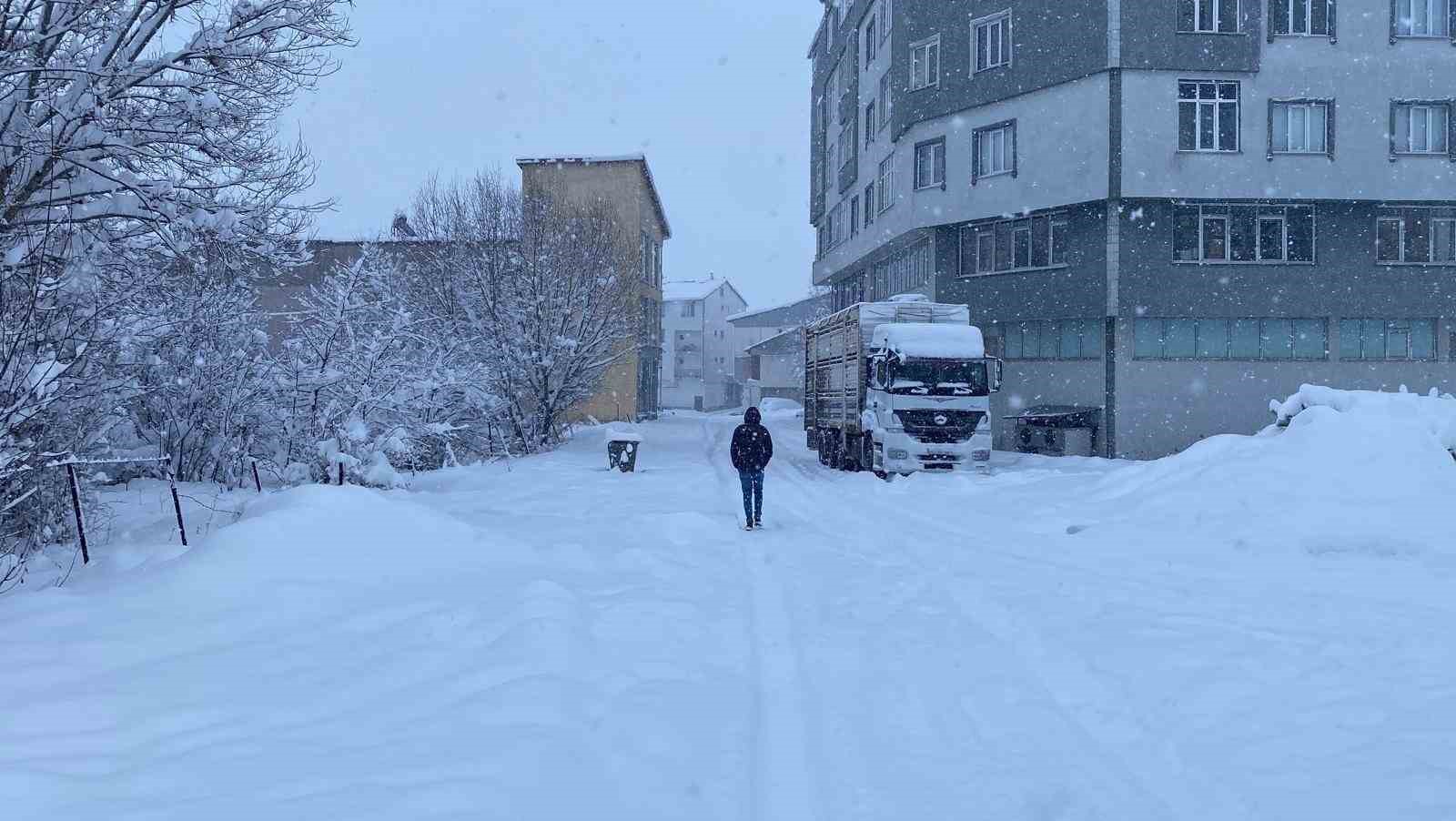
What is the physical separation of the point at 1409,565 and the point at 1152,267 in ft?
68.2

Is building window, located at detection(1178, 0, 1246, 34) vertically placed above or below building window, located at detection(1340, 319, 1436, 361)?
above

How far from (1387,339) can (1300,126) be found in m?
6.80

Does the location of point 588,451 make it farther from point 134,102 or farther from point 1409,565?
point 1409,565

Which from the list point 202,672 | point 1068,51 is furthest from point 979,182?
point 202,672

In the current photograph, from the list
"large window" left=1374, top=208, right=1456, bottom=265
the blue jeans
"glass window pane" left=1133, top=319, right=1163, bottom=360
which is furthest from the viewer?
"large window" left=1374, top=208, right=1456, bottom=265

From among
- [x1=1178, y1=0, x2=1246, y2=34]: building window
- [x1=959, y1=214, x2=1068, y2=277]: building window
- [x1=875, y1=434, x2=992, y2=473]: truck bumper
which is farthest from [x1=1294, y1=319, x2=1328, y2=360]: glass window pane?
[x1=875, y1=434, x2=992, y2=473]: truck bumper

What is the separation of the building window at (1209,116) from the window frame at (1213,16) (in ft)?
4.54

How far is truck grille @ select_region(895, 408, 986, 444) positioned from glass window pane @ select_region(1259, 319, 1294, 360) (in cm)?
1391

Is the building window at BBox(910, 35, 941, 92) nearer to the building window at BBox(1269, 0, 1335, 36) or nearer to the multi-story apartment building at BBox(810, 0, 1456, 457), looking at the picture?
the multi-story apartment building at BBox(810, 0, 1456, 457)

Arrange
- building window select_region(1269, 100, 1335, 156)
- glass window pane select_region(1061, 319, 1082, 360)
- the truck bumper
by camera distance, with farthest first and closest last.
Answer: glass window pane select_region(1061, 319, 1082, 360) < building window select_region(1269, 100, 1335, 156) < the truck bumper

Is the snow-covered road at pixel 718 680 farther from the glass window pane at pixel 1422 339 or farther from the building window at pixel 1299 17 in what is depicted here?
the building window at pixel 1299 17

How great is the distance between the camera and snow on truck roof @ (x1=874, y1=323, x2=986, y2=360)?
70.7 feet

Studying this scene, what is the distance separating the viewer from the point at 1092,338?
30.5 metres

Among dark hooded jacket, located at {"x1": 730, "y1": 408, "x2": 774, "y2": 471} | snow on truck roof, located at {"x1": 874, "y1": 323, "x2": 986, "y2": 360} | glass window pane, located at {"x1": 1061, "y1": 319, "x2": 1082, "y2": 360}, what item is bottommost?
dark hooded jacket, located at {"x1": 730, "y1": 408, "x2": 774, "y2": 471}
